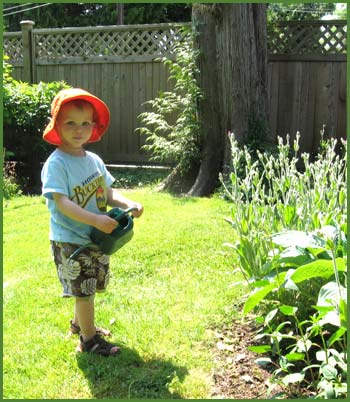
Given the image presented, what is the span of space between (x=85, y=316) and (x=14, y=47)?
856 centimetres

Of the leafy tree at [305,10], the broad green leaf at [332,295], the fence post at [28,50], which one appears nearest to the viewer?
the broad green leaf at [332,295]

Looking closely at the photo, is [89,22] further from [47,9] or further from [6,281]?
[6,281]

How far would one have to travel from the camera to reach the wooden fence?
7.72 m

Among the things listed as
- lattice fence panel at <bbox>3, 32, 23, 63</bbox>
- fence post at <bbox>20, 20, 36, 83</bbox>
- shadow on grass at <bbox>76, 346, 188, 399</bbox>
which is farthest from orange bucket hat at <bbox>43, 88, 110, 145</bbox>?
lattice fence panel at <bbox>3, 32, 23, 63</bbox>

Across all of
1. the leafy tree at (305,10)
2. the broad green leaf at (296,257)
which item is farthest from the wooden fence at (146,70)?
the leafy tree at (305,10)

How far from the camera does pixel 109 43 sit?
30.0 ft

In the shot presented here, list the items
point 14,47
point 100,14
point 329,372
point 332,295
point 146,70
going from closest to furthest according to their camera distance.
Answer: point 329,372
point 332,295
point 146,70
point 14,47
point 100,14

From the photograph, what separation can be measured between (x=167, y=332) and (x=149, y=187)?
184 inches

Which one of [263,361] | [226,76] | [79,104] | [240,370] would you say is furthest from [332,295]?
[226,76]

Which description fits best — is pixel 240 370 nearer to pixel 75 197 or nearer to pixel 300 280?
pixel 300 280

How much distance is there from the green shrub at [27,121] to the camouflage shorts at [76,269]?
541 cm

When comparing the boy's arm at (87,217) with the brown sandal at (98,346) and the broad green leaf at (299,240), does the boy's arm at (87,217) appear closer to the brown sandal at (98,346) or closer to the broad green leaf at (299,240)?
the brown sandal at (98,346)

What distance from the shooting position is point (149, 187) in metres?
7.37

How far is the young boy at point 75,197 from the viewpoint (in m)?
2.58
